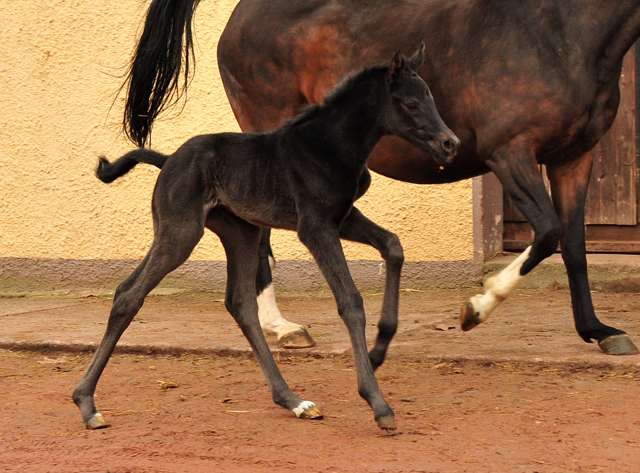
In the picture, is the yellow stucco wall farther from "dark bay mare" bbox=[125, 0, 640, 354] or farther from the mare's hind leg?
the mare's hind leg

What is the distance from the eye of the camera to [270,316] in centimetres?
543

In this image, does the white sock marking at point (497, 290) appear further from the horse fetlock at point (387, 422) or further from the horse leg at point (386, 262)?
the horse fetlock at point (387, 422)

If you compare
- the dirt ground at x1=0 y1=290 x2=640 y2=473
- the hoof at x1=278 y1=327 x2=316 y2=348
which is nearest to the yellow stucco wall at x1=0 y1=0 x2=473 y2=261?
the dirt ground at x1=0 y1=290 x2=640 y2=473

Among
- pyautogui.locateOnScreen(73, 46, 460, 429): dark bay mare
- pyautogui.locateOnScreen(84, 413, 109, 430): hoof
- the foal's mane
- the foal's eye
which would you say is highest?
the foal's mane

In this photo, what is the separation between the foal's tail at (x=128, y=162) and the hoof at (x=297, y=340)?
5.36 feet

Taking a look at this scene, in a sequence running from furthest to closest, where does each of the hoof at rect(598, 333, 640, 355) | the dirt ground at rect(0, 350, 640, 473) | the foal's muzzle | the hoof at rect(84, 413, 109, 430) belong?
the hoof at rect(598, 333, 640, 355)
the hoof at rect(84, 413, 109, 430)
the foal's muzzle
the dirt ground at rect(0, 350, 640, 473)

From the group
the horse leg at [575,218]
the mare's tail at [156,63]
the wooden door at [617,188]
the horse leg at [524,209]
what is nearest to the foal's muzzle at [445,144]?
the horse leg at [524,209]

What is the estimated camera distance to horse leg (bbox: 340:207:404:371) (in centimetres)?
388

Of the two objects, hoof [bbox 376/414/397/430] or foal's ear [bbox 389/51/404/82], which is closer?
hoof [bbox 376/414/397/430]

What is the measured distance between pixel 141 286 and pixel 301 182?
2.68 ft

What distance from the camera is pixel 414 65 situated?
369 centimetres

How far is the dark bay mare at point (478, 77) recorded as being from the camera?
450cm

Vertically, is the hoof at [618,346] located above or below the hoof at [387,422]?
below

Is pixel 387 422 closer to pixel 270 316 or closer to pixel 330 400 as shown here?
pixel 330 400
